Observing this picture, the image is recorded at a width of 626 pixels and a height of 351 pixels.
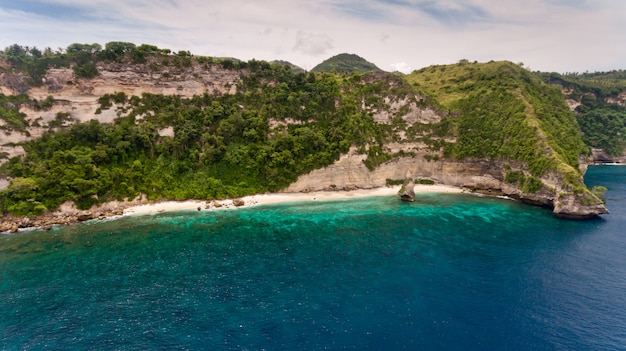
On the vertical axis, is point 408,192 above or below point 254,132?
below

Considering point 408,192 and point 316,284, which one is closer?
point 316,284

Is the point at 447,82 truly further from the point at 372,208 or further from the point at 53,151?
the point at 53,151

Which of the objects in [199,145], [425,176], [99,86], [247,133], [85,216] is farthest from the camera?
[425,176]

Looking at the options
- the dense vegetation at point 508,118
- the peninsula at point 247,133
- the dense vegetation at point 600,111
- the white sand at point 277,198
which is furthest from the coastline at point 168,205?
the dense vegetation at point 600,111

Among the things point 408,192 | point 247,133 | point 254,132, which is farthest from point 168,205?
point 408,192

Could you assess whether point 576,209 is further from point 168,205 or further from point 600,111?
point 600,111

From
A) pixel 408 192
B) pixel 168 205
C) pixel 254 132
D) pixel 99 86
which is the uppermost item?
pixel 99 86

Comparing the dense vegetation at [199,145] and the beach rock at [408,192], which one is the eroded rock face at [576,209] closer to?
the beach rock at [408,192]
